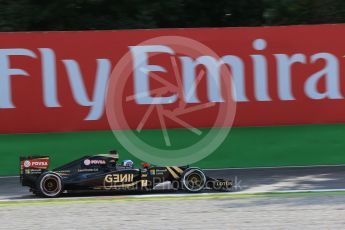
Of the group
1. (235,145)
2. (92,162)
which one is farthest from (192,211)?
(235,145)

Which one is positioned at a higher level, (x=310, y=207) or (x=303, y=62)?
(x=303, y=62)

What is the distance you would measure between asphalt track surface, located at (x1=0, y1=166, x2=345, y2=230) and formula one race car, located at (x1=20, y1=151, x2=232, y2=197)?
17 cm

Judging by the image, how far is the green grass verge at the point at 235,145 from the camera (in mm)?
11922

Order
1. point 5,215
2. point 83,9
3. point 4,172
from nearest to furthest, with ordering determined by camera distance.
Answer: point 5,215, point 4,172, point 83,9

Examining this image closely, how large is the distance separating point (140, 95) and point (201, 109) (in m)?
1.14

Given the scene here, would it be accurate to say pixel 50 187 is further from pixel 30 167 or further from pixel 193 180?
pixel 193 180

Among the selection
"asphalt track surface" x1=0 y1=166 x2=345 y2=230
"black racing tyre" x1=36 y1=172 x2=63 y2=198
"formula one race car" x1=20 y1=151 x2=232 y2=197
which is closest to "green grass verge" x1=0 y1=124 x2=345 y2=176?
"asphalt track surface" x1=0 y1=166 x2=345 y2=230

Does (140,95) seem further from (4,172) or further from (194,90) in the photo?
(4,172)

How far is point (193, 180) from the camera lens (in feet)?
31.0

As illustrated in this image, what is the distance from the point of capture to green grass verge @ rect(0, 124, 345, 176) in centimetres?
1192

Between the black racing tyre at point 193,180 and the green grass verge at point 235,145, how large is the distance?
2.46 m

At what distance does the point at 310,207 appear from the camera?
8.23 metres

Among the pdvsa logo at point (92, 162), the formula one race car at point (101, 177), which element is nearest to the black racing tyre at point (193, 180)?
the formula one race car at point (101, 177)

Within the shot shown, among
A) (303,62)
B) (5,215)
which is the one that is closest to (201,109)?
(303,62)
